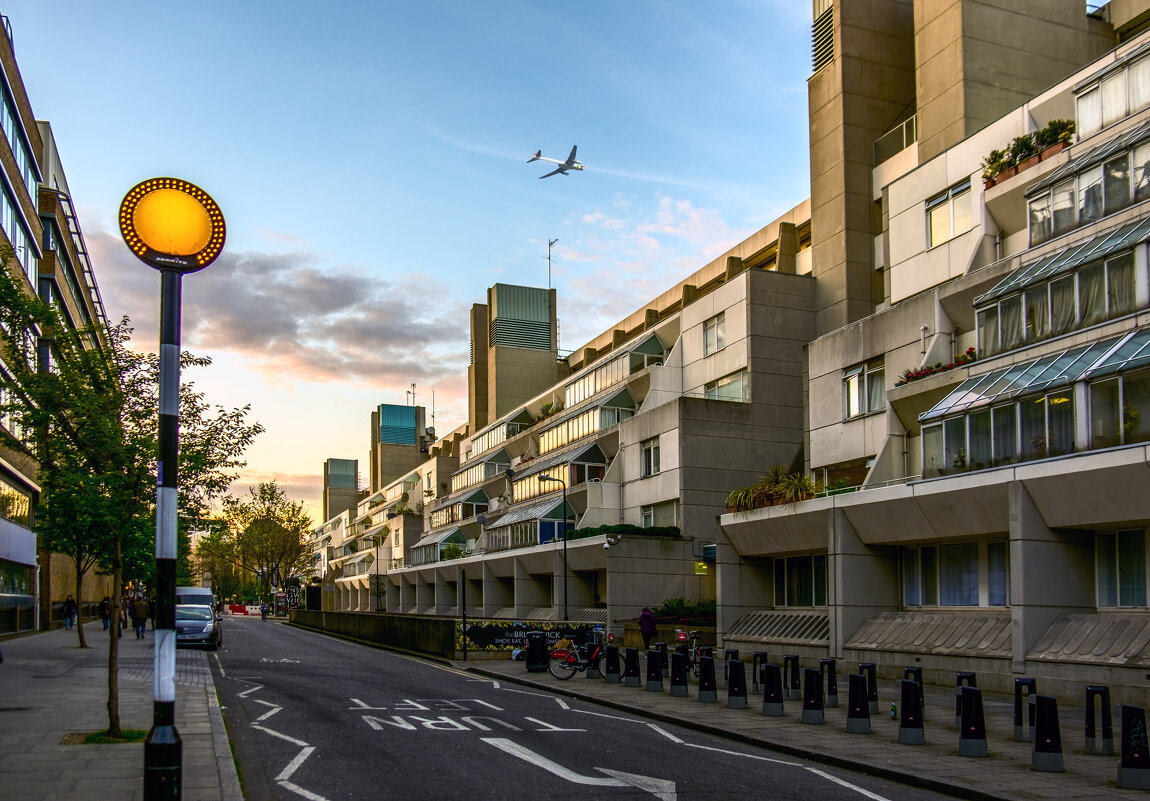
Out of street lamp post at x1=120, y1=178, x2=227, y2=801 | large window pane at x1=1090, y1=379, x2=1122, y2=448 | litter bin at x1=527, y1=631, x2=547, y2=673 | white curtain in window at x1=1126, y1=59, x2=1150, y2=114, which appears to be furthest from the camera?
litter bin at x1=527, y1=631, x2=547, y2=673

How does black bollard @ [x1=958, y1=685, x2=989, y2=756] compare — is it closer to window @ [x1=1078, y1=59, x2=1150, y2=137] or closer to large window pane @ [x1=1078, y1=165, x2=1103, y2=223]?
large window pane @ [x1=1078, y1=165, x2=1103, y2=223]

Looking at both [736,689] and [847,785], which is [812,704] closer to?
[736,689]

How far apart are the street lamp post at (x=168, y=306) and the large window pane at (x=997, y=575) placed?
23.1 meters

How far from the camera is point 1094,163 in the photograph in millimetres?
24750

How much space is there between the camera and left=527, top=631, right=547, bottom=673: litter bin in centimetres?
2861

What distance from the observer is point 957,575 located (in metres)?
28.2

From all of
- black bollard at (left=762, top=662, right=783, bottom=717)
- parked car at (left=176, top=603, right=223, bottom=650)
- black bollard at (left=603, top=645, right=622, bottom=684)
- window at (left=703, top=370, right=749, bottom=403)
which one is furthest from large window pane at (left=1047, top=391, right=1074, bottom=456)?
parked car at (left=176, top=603, right=223, bottom=650)

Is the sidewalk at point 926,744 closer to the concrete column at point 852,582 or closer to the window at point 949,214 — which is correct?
the concrete column at point 852,582

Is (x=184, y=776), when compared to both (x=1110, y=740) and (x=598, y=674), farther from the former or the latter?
(x=598, y=674)

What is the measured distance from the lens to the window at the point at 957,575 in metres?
26.7

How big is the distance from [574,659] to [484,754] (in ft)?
43.7

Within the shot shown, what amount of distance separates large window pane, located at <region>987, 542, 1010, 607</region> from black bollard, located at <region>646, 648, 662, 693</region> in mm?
9640

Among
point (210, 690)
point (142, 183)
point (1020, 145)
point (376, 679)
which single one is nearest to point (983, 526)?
point (1020, 145)

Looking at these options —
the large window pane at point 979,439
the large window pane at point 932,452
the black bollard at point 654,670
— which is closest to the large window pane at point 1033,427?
the large window pane at point 979,439
